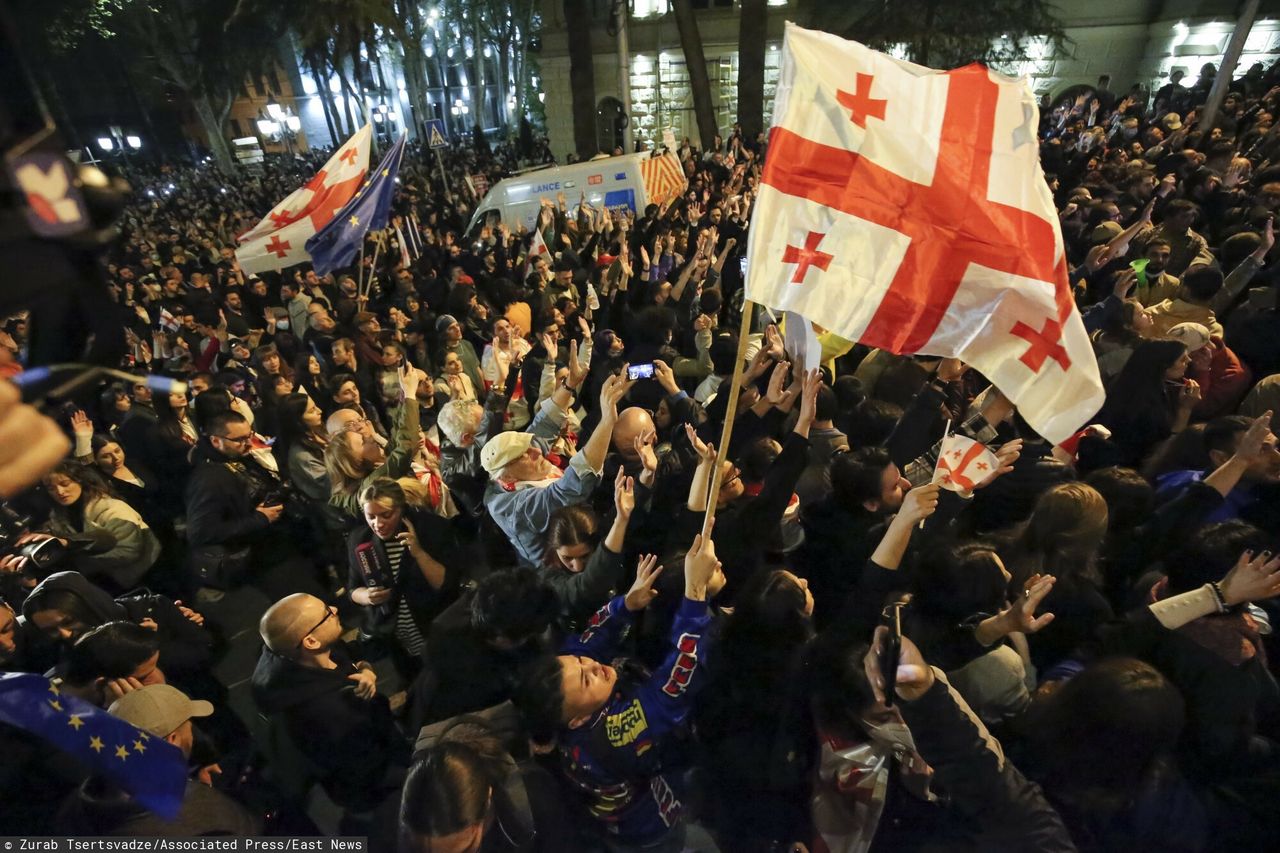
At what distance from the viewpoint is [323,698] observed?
89.3 inches

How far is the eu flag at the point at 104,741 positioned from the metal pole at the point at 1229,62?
54.2ft

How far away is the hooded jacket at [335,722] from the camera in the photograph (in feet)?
7.27

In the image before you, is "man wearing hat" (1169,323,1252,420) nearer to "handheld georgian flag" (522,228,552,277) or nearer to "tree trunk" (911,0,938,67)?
"handheld georgian flag" (522,228,552,277)

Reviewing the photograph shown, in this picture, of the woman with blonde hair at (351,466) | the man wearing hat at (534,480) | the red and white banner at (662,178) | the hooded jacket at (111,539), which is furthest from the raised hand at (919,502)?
the red and white banner at (662,178)

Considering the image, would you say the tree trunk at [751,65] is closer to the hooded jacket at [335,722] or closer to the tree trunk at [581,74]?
the tree trunk at [581,74]

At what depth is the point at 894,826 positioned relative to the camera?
2.19 m

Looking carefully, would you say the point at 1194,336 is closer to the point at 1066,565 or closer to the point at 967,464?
the point at 1066,565

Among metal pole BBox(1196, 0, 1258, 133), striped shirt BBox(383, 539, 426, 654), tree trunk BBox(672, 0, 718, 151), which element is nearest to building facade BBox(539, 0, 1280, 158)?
tree trunk BBox(672, 0, 718, 151)

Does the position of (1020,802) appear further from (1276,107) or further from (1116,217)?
(1276,107)

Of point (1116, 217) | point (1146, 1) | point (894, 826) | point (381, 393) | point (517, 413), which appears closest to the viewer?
point (894, 826)

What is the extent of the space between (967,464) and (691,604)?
4.06 feet

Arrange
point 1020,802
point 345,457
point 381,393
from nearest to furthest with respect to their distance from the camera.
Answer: point 1020,802
point 345,457
point 381,393

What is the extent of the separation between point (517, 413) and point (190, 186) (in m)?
29.8

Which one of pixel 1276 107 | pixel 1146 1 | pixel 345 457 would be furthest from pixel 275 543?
pixel 1146 1
